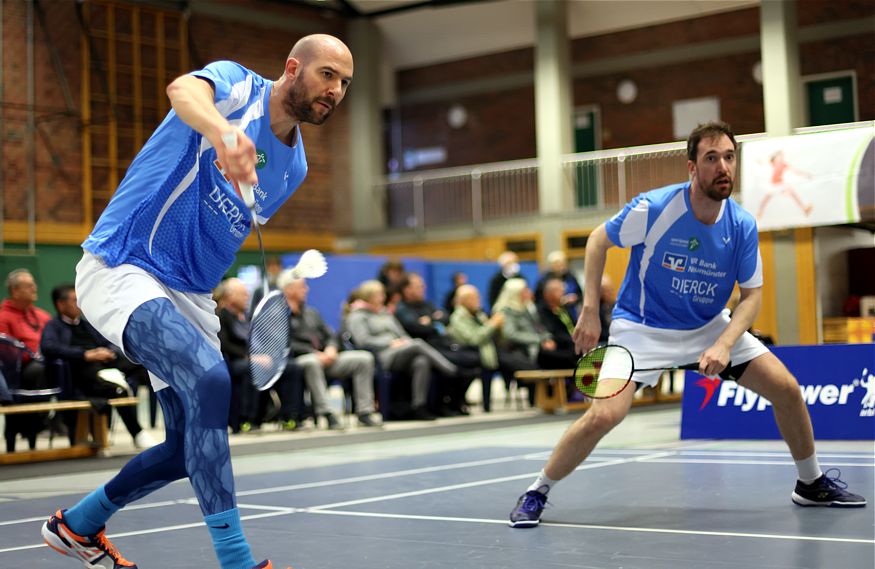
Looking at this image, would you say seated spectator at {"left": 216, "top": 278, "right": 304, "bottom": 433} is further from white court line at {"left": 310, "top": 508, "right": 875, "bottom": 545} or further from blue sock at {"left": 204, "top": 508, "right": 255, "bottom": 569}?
blue sock at {"left": 204, "top": 508, "right": 255, "bottom": 569}

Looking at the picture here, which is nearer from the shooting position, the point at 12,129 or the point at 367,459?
the point at 367,459

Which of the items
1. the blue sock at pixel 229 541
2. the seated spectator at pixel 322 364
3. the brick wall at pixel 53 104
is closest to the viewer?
the blue sock at pixel 229 541

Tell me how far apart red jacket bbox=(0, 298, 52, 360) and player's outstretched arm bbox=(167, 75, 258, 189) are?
802cm

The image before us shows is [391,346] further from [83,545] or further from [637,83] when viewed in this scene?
[637,83]

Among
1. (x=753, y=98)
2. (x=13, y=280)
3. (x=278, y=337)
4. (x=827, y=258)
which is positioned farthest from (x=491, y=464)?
(x=753, y=98)

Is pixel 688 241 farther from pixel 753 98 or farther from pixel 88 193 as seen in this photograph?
pixel 753 98

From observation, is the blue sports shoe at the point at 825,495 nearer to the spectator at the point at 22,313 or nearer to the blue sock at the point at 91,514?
the blue sock at the point at 91,514

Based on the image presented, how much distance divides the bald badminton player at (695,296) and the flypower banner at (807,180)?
25.2 ft

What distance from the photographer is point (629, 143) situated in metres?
25.4

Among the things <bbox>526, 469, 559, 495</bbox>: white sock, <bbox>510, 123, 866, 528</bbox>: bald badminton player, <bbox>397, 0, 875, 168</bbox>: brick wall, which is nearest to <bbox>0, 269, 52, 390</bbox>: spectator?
<bbox>526, 469, 559, 495</bbox>: white sock

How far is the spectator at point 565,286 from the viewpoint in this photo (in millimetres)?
14305

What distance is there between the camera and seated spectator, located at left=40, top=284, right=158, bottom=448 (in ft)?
31.5

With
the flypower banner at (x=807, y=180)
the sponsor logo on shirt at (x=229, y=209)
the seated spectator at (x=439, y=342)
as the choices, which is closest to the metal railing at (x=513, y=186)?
the flypower banner at (x=807, y=180)

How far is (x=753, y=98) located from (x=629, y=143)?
10.1ft
